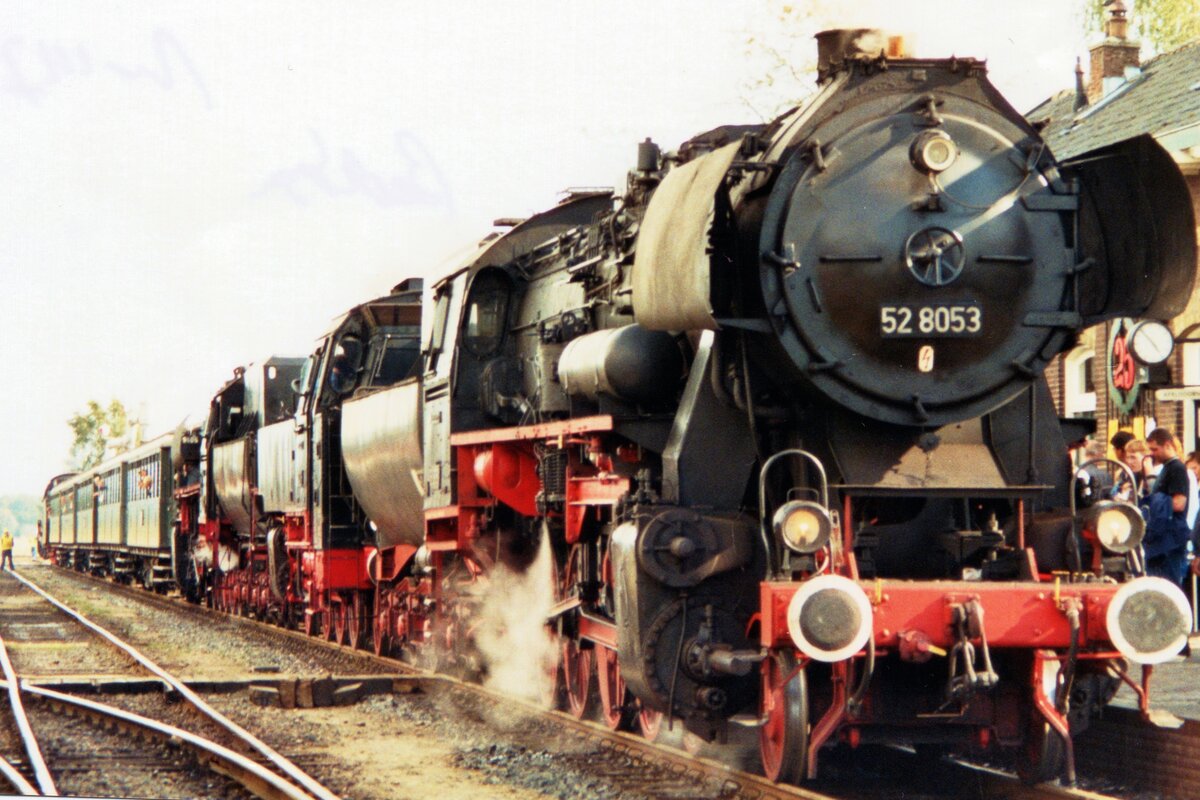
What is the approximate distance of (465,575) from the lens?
12500 millimetres

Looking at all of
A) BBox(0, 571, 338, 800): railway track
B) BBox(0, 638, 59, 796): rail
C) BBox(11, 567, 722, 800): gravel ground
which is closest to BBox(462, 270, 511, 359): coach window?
BBox(11, 567, 722, 800): gravel ground

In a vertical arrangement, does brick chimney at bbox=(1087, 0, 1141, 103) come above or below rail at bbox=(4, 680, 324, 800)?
above

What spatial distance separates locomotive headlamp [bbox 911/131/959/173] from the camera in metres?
7.73

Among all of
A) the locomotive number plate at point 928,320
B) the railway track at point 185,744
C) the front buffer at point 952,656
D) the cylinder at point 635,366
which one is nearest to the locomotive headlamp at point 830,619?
the front buffer at point 952,656

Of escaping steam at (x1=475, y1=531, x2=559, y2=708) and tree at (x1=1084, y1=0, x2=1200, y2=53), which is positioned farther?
tree at (x1=1084, y1=0, x2=1200, y2=53)

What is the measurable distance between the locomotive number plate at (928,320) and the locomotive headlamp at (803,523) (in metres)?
0.88

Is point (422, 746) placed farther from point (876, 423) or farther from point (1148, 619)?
point (1148, 619)

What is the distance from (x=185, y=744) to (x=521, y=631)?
8.64ft

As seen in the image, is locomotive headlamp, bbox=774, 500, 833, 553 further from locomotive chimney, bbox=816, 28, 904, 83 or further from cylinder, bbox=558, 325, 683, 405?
locomotive chimney, bbox=816, 28, 904, 83

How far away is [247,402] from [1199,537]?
584 inches

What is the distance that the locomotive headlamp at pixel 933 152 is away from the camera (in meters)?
7.73

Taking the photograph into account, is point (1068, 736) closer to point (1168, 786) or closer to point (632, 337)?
point (1168, 786)

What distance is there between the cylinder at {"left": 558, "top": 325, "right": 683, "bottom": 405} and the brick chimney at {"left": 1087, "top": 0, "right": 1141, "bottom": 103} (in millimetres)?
15302

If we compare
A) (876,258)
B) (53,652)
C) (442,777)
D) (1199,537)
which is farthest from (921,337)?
(53,652)
